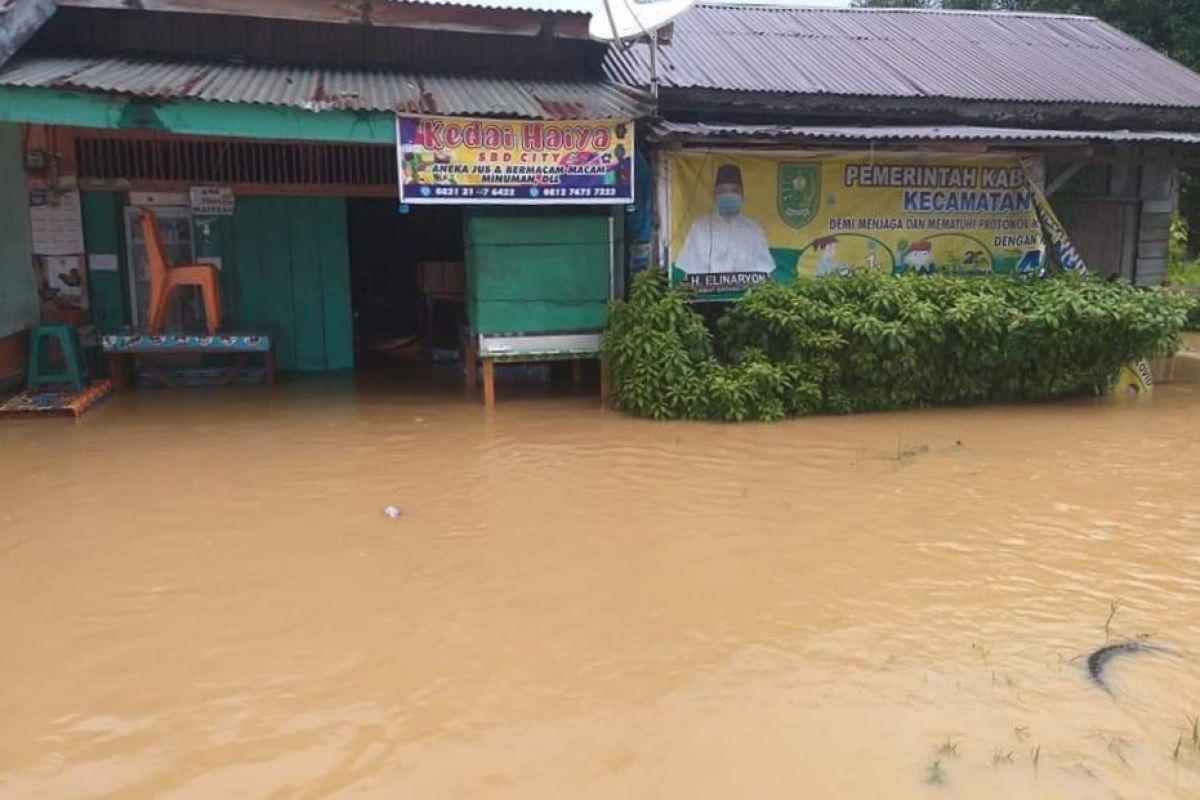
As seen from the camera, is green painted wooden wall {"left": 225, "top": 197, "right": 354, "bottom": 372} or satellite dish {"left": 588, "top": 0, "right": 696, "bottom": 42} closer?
satellite dish {"left": 588, "top": 0, "right": 696, "bottom": 42}

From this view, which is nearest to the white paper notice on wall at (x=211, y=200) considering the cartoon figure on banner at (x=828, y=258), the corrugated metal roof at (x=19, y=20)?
the corrugated metal roof at (x=19, y=20)

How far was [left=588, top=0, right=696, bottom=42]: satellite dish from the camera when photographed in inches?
335

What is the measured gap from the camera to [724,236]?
930 centimetres

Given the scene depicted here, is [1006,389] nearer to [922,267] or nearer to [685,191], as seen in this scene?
[922,267]

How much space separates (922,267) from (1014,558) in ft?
17.9

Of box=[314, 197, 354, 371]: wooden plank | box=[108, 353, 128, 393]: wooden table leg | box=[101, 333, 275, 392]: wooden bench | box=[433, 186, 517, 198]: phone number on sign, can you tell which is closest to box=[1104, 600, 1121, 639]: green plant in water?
box=[433, 186, 517, 198]: phone number on sign

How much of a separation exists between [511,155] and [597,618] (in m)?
5.15

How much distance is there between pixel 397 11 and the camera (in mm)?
9070

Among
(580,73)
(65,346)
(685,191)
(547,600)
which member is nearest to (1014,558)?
(547,600)

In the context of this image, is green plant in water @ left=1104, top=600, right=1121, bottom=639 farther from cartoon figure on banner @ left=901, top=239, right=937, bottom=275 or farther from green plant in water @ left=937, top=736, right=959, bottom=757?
cartoon figure on banner @ left=901, top=239, right=937, bottom=275

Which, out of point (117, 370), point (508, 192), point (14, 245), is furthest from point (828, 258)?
point (14, 245)

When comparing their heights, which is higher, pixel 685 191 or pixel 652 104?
pixel 652 104

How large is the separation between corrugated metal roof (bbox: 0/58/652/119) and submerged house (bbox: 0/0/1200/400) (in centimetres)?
5

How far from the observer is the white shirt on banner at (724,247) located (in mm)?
9195
